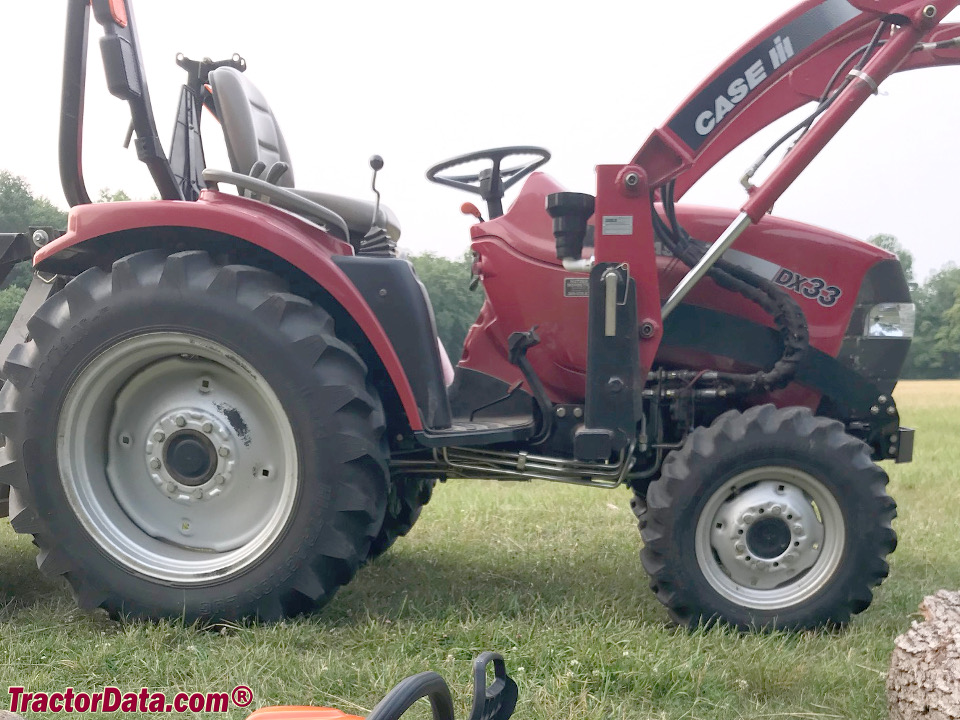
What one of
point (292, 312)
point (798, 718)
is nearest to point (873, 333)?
point (798, 718)

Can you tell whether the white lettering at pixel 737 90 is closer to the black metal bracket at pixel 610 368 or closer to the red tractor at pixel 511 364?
the red tractor at pixel 511 364

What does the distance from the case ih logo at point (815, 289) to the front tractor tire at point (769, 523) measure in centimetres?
47

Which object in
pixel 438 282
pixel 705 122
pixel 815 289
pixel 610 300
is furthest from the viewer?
pixel 438 282

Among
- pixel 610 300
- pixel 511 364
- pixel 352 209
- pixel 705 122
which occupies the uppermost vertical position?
pixel 705 122

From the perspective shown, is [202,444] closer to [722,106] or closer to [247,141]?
[247,141]

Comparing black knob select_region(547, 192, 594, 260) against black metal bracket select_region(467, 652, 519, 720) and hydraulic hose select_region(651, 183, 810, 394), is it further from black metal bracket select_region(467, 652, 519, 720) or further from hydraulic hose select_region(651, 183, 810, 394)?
black metal bracket select_region(467, 652, 519, 720)

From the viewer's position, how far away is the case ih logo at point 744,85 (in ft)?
8.72

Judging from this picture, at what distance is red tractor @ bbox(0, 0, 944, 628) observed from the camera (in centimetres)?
250

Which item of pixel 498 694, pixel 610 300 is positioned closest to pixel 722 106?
pixel 610 300

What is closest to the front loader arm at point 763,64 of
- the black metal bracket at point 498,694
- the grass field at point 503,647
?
the grass field at point 503,647

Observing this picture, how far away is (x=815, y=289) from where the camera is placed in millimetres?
2852

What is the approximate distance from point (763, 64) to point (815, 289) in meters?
0.75

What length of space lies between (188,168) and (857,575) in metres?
2.79

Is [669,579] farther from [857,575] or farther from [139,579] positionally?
[139,579]
